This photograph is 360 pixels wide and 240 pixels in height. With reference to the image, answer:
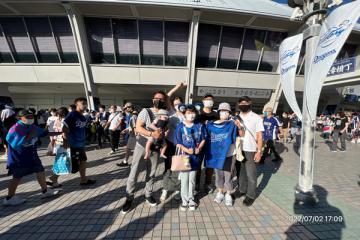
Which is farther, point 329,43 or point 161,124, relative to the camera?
point 161,124

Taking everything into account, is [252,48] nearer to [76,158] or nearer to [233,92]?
[233,92]

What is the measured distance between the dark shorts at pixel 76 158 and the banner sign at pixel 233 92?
38.4 feet

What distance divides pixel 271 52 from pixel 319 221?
15.2 meters

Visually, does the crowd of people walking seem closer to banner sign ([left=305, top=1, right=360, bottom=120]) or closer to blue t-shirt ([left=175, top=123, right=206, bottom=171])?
blue t-shirt ([left=175, top=123, right=206, bottom=171])

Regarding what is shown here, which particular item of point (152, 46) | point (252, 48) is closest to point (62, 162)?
point (152, 46)

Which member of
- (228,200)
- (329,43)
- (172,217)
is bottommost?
(172,217)

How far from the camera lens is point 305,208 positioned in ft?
10.9

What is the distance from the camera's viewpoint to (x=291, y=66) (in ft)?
11.3

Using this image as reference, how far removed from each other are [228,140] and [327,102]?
25.1 metres

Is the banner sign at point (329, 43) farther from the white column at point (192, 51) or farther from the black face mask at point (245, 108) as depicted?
the white column at point (192, 51)

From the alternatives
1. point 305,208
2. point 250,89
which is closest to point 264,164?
point 305,208

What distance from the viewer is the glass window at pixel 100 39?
520 inches

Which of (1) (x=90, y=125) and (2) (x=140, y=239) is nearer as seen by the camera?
(2) (x=140, y=239)

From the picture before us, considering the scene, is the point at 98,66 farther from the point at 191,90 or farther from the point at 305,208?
the point at 305,208
